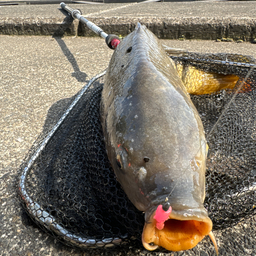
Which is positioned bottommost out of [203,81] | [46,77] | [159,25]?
[46,77]

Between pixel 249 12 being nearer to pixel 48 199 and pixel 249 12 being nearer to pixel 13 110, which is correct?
pixel 13 110

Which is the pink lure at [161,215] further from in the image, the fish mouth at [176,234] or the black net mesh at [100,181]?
the black net mesh at [100,181]

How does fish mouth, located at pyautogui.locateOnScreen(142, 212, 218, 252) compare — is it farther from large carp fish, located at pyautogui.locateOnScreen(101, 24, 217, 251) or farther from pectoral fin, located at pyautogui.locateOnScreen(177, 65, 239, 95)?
pectoral fin, located at pyautogui.locateOnScreen(177, 65, 239, 95)

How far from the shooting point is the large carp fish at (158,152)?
44.8 inches

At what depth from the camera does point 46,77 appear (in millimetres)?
3707

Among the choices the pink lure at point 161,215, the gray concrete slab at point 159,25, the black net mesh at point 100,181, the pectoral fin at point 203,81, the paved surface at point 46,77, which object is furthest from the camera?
the gray concrete slab at point 159,25

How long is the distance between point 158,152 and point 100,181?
499 mm

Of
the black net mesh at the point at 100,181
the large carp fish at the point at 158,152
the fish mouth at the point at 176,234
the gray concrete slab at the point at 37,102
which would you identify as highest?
the large carp fish at the point at 158,152

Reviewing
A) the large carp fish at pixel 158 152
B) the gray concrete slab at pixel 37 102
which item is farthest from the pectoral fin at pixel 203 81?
the gray concrete slab at pixel 37 102

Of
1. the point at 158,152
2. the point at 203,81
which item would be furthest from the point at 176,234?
the point at 203,81

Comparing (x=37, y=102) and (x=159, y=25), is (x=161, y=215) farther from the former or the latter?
(x=159, y=25)

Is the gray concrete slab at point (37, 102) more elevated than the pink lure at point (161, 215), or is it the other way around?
the pink lure at point (161, 215)

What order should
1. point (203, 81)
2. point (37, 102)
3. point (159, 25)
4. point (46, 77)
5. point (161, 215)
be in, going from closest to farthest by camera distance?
point (161, 215) → point (203, 81) → point (37, 102) → point (46, 77) → point (159, 25)

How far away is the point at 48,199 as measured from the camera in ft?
5.60
